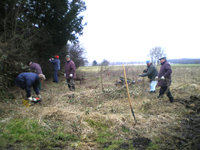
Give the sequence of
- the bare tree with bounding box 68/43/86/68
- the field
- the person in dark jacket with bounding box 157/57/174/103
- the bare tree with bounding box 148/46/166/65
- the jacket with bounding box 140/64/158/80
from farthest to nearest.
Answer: the bare tree with bounding box 148/46/166/65
the bare tree with bounding box 68/43/86/68
the jacket with bounding box 140/64/158/80
the person in dark jacket with bounding box 157/57/174/103
the field

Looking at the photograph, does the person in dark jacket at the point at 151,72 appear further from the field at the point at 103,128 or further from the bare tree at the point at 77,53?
the bare tree at the point at 77,53

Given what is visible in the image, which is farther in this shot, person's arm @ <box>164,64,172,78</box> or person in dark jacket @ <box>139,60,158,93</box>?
person in dark jacket @ <box>139,60,158,93</box>

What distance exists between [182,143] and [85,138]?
1.85 m

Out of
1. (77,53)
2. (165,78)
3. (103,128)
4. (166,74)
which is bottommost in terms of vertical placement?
(103,128)

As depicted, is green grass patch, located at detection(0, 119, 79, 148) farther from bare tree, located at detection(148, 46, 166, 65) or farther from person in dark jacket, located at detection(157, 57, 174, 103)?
bare tree, located at detection(148, 46, 166, 65)

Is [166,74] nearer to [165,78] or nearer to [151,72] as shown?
[165,78]

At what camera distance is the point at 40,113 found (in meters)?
3.72

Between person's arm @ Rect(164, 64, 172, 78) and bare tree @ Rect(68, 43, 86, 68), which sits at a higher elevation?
bare tree @ Rect(68, 43, 86, 68)

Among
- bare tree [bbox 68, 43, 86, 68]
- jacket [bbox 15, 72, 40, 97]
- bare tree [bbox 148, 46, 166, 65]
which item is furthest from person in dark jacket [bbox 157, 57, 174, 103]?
bare tree [bbox 148, 46, 166, 65]

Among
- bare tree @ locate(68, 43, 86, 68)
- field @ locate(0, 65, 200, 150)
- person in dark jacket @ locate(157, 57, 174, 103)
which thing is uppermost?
bare tree @ locate(68, 43, 86, 68)

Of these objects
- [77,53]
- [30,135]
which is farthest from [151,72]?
[77,53]

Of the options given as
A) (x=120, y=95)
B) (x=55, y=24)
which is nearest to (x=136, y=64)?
(x=120, y=95)

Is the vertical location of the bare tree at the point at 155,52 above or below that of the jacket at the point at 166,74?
above

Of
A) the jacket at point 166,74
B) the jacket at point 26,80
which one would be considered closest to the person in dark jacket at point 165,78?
the jacket at point 166,74
